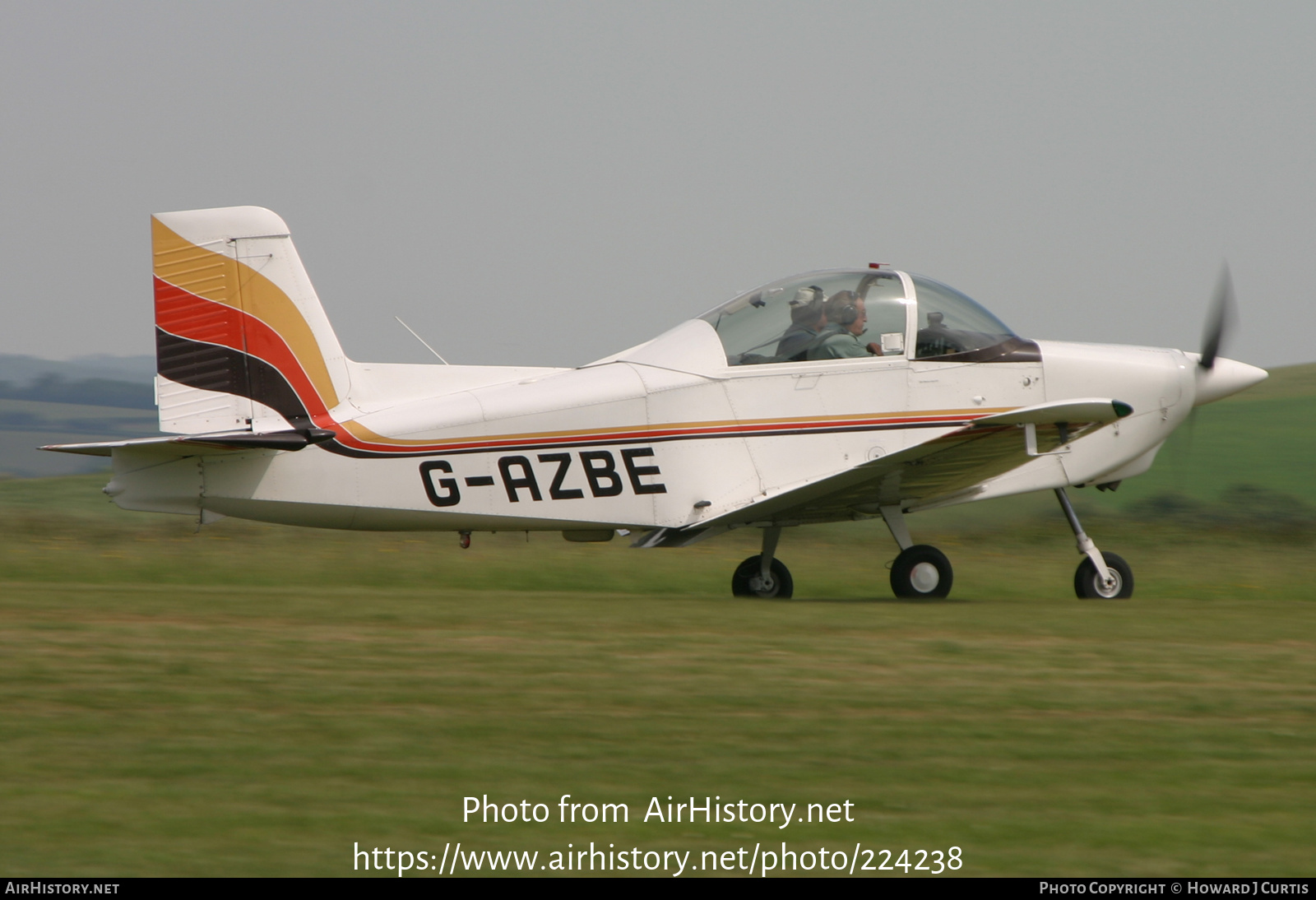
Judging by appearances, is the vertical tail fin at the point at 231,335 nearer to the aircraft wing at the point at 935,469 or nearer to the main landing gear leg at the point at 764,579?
the aircraft wing at the point at 935,469

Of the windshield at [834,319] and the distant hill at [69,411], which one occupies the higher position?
the windshield at [834,319]

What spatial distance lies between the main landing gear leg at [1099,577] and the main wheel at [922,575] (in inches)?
43.7

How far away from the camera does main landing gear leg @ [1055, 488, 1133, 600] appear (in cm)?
1016

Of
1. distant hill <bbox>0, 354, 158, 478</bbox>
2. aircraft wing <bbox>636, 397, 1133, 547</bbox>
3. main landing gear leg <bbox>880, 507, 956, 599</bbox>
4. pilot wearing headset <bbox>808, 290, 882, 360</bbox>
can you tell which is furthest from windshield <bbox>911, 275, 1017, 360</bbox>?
distant hill <bbox>0, 354, 158, 478</bbox>

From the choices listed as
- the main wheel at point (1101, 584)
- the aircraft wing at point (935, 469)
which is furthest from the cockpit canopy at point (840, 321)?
the main wheel at point (1101, 584)

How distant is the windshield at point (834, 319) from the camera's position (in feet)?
31.6

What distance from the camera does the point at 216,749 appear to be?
4578 millimetres

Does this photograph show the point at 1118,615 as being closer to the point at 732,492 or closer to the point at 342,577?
the point at 732,492

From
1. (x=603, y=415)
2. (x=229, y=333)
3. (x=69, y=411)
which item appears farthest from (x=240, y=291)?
(x=69, y=411)

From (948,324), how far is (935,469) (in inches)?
45.3

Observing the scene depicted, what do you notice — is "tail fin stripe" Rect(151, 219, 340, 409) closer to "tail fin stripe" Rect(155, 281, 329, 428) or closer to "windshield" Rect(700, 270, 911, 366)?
"tail fin stripe" Rect(155, 281, 329, 428)

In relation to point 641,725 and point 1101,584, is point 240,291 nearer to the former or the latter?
point 641,725

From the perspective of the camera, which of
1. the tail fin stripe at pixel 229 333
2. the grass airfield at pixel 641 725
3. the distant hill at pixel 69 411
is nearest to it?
the grass airfield at pixel 641 725

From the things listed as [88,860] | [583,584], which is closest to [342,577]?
[583,584]
